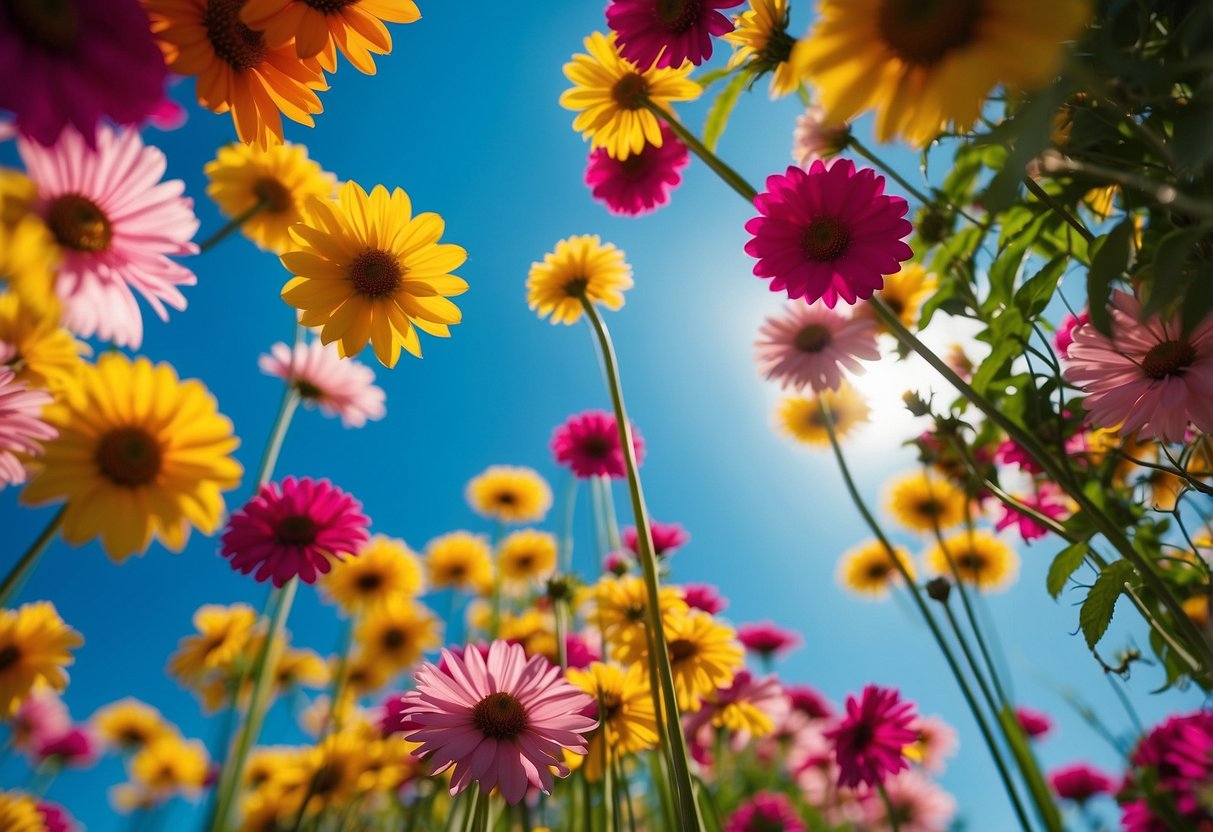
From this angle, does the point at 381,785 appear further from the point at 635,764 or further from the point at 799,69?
the point at 799,69

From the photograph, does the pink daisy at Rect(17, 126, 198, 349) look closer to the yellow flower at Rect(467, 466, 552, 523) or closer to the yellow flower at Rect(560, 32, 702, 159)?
the yellow flower at Rect(560, 32, 702, 159)

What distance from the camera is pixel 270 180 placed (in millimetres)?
1382

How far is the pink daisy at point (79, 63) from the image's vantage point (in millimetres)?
337

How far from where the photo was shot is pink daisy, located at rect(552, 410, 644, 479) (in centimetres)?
148

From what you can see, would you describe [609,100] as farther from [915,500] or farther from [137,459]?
[915,500]

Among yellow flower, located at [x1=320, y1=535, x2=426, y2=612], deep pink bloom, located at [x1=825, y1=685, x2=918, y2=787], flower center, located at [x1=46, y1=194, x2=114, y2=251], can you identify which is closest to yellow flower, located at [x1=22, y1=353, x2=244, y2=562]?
flower center, located at [x1=46, y1=194, x2=114, y2=251]

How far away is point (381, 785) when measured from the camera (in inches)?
53.4

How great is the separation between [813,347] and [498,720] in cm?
83

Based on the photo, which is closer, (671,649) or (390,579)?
(671,649)

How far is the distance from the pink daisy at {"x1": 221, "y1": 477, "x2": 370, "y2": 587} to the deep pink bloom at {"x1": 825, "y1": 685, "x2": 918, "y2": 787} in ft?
3.19

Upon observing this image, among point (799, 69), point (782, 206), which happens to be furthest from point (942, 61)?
point (782, 206)

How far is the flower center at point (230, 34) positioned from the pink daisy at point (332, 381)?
3.59 feet

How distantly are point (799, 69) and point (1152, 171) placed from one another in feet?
1.76

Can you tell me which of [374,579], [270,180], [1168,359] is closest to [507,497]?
[374,579]
